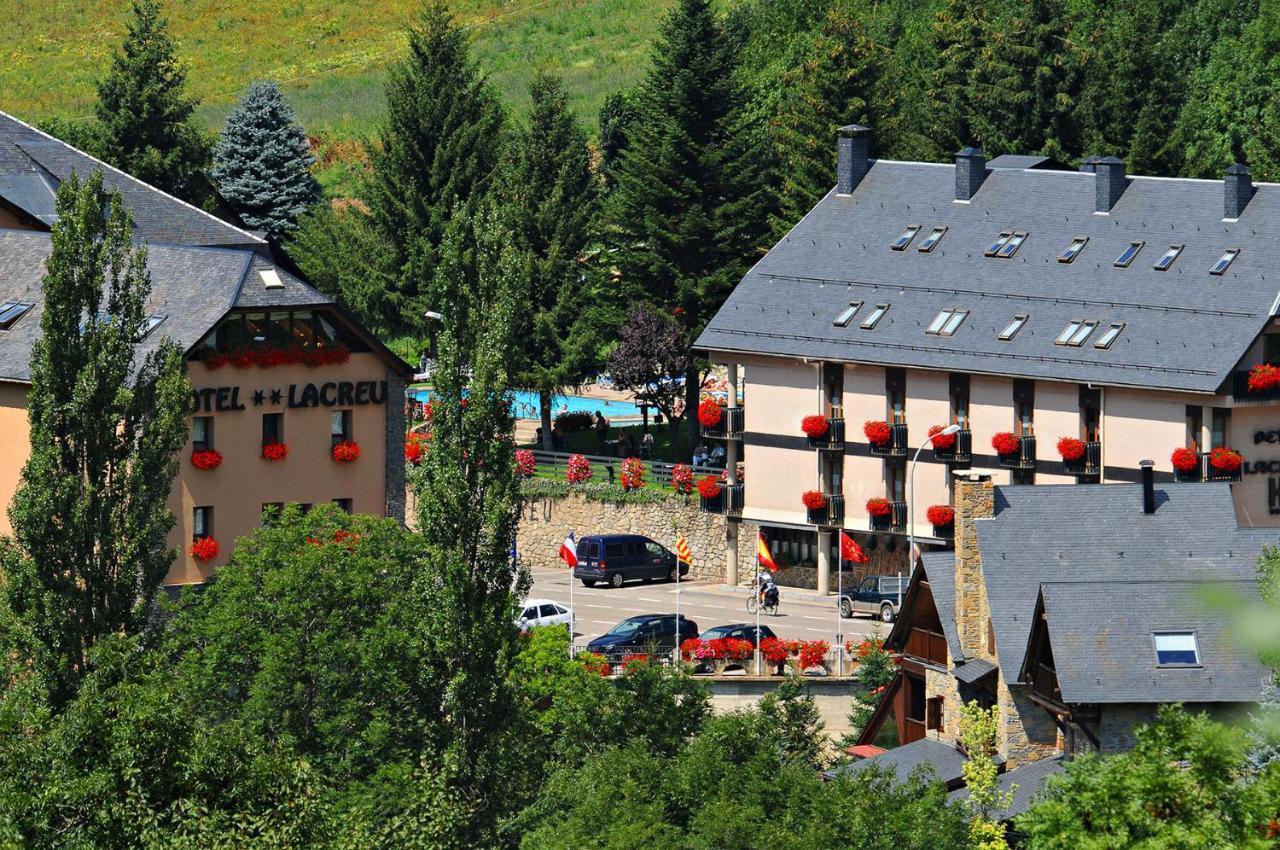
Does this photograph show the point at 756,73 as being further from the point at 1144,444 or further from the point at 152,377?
the point at 152,377

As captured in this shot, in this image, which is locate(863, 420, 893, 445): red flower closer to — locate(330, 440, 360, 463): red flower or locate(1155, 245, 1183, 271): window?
locate(1155, 245, 1183, 271): window

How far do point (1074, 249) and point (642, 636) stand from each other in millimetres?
17967

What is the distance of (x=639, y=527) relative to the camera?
9150 cm

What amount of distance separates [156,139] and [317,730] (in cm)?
5195

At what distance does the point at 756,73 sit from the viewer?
12738 cm

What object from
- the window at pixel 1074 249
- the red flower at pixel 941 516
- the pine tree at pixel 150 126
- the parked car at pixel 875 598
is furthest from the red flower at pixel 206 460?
the pine tree at pixel 150 126

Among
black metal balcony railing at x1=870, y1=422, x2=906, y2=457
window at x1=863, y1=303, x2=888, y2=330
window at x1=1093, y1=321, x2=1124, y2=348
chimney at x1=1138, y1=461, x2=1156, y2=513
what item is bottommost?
chimney at x1=1138, y1=461, x2=1156, y2=513

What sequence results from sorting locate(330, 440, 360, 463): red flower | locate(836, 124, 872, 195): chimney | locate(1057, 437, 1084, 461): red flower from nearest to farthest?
1. locate(330, 440, 360, 463): red flower
2. locate(1057, 437, 1084, 461): red flower
3. locate(836, 124, 872, 195): chimney

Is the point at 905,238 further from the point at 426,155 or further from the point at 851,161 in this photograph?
the point at 426,155

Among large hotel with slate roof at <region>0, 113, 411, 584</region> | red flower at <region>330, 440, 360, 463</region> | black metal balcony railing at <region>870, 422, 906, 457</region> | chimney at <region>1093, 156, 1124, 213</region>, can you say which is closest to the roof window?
black metal balcony railing at <region>870, 422, 906, 457</region>

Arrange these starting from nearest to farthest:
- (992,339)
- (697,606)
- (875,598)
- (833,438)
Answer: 1. (875,598)
2. (992,339)
3. (697,606)
4. (833,438)

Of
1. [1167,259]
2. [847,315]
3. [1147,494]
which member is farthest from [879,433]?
A: [1147,494]

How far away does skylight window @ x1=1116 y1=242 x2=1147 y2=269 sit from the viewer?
84.8 m

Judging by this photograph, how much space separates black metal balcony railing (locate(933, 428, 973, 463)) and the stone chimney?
66.4 ft
